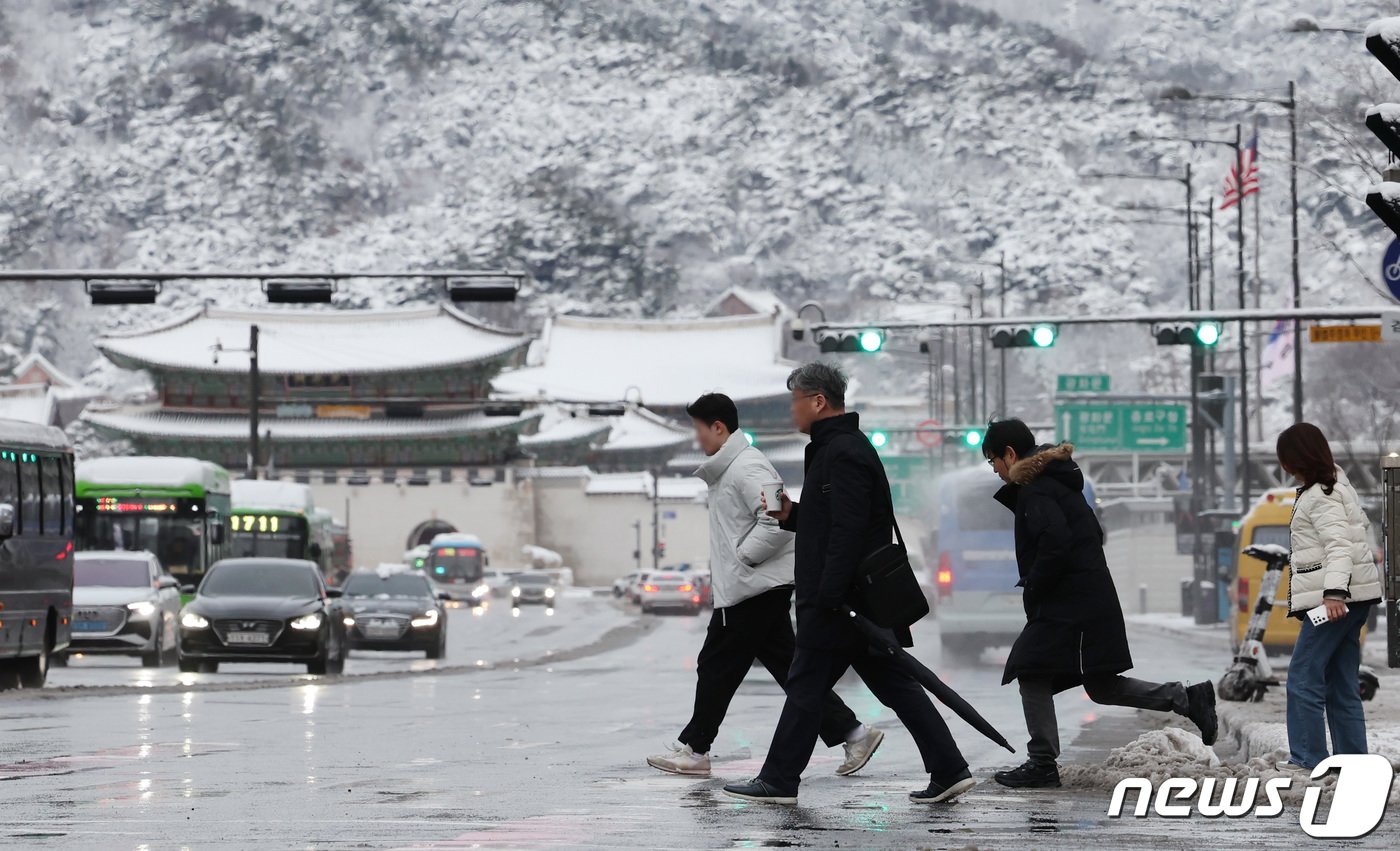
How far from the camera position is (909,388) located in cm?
15675

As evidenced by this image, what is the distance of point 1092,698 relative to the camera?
9938mm

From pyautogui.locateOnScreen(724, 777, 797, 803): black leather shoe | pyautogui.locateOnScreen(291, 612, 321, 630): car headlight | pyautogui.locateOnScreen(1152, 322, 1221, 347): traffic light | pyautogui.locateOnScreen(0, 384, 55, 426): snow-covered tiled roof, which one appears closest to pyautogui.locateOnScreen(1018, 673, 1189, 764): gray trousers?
pyautogui.locateOnScreen(724, 777, 797, 803): black leather shoe

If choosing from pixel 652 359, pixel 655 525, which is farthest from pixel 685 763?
pixel 652 359

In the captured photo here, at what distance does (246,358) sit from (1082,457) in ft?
118

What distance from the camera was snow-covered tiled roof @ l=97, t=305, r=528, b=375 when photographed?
8862cm

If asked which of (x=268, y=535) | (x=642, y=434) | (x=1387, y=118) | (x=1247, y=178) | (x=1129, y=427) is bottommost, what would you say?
(x=642, y=434)

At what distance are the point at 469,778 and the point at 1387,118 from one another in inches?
197

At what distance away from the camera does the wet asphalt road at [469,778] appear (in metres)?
8.16

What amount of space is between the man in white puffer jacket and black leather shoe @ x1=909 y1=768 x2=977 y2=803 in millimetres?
1057

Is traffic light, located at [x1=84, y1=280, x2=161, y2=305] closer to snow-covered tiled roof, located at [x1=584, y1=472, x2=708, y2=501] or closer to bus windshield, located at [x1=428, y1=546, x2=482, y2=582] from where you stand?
bus windshield, located at [x1=428, y1=546, x2=482, y2=582]

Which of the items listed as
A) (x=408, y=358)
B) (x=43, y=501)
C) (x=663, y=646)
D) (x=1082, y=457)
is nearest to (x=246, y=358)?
(x=408, y=358)

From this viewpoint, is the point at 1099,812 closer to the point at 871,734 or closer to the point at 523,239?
the point at 871,734

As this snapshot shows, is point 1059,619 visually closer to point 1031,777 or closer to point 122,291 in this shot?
point 1031,777

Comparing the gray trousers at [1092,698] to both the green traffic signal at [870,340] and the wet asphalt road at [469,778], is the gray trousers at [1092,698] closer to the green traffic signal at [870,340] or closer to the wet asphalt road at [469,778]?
the wet asphalt road at [469,778]
